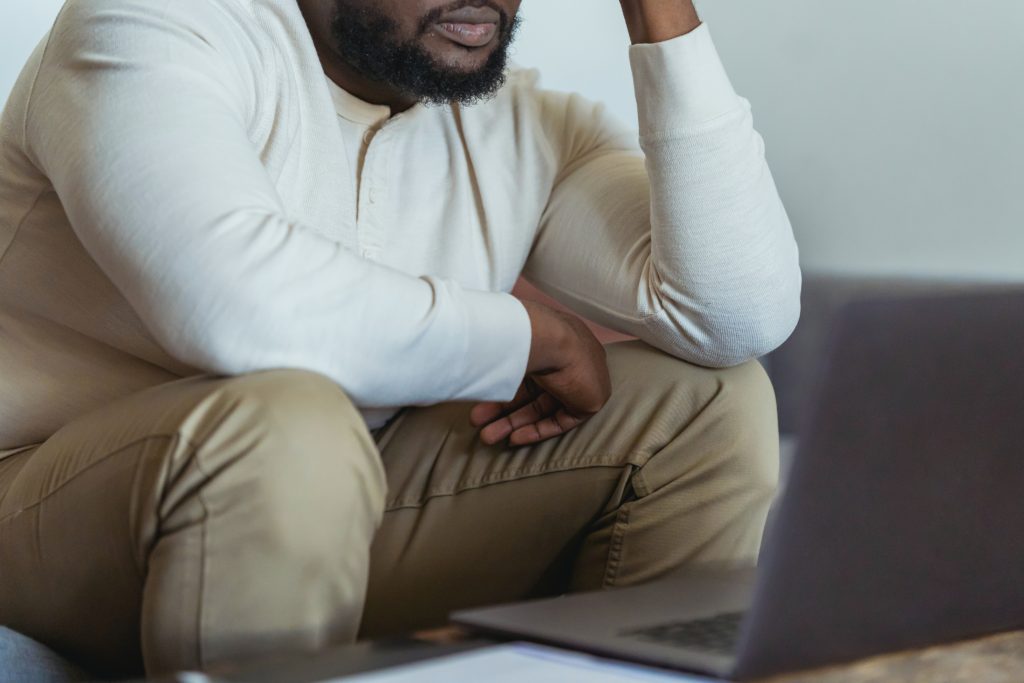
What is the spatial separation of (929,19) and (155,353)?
1993 millimetres

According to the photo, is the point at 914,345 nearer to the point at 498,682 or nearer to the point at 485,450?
the point at 498,682

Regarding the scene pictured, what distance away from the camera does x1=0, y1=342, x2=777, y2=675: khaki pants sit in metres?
0.82

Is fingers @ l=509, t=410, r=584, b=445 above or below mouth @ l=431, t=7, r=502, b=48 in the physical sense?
below

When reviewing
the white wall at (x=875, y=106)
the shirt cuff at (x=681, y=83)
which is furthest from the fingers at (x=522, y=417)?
the white wall at (x=875, y=106)

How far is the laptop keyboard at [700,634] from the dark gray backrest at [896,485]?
0.05 metres

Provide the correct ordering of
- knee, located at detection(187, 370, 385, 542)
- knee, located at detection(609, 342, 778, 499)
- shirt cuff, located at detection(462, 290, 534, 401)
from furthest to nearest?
1. knee, located at detection(609, 342, 778, 499)
2. shirt cuff, located at detection(462, 290, 534, 401)
3. knee, located at detection(187, 370, 385, 542)

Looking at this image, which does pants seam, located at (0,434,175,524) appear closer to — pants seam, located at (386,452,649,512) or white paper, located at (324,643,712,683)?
white paper, located at (324,643,712,683)

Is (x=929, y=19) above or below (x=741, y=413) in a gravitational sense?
above

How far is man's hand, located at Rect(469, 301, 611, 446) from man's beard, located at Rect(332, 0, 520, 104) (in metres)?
0.35

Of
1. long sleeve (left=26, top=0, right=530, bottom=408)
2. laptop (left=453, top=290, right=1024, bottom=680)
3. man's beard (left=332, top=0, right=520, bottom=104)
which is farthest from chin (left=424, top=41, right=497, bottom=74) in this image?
laptop (left=453, top=290, right=1024, bottom=680)

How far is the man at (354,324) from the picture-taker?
85 cm

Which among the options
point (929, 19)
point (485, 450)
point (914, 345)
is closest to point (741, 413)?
point (485, 450)

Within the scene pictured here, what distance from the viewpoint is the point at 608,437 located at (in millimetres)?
1297

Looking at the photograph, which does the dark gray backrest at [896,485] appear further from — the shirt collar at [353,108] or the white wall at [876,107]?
the white wall at [876,107]
